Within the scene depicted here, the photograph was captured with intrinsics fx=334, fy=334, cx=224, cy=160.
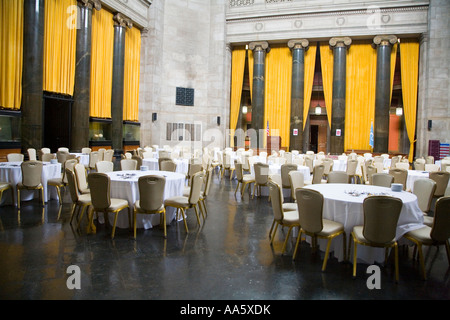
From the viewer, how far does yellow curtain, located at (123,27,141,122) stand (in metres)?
17.0

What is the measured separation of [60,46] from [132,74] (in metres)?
5.12

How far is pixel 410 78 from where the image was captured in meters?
18.0

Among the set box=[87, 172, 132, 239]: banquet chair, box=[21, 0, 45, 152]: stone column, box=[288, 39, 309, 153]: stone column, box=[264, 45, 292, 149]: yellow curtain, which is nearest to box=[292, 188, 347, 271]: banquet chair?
box=[87, 172, 132, 239]: banquet chair

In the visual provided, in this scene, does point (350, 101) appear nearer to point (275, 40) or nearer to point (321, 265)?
point (275, 40)

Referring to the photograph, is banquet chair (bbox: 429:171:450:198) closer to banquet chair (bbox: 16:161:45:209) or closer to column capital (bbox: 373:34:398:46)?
banquet chair (bbox: 16:161:45:209)

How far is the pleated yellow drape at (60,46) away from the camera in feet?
39.5

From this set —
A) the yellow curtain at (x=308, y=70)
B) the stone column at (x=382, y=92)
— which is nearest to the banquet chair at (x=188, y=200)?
the stone column at (x=382, y=92)

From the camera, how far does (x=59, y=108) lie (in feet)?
44.4

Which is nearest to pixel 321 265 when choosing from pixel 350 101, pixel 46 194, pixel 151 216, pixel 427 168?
pixel 151 216

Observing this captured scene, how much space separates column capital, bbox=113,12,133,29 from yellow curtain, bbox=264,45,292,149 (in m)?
8.11

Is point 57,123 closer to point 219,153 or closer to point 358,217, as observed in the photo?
point 219,153

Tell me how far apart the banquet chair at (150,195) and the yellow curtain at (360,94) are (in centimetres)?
1568

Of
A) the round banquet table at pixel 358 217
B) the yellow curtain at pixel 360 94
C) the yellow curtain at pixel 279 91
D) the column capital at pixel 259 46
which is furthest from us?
the yellow curtain at pixel 279 91

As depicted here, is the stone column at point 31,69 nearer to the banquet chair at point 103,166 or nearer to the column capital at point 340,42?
the banquet chair at point 103,166
